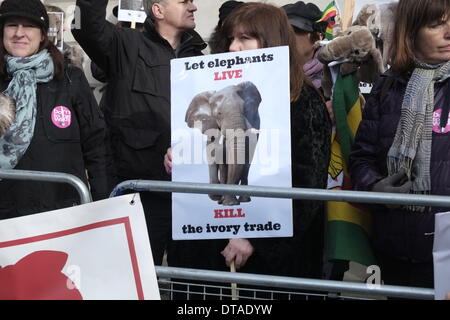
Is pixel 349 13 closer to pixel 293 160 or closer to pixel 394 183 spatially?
pixel 293 160

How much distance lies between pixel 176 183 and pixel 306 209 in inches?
32.0

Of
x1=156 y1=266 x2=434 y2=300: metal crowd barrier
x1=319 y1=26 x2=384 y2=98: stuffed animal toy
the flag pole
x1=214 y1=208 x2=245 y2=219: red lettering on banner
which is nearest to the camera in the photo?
x1=156 y1=266 x2=434 y2=300: metal crowd barrier

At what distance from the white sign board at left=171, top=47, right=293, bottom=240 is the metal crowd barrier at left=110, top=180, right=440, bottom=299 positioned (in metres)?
0.38

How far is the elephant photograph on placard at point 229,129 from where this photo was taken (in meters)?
3.67

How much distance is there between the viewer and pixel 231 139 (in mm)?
3676

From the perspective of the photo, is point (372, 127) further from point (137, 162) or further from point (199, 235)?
point (137, 162)

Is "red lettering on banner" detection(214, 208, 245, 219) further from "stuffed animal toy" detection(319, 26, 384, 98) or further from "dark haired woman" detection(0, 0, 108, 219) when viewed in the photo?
"dark haired woman" detection(0, 0, 108, 219)

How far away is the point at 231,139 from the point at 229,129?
0.15 ft

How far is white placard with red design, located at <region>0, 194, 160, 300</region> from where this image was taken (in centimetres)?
323

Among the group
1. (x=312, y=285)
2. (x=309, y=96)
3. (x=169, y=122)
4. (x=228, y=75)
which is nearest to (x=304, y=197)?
(x=312, y=285)

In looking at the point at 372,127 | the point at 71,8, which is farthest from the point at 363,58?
the point at 71,8

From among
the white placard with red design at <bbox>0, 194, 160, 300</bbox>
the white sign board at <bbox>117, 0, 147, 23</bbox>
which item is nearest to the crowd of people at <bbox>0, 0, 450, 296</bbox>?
the white placard with red design at <bbox>0, 194, 160, 300</bbox>

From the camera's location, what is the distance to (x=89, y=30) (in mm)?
4277

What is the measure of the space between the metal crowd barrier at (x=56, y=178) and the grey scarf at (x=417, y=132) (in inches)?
48.7
